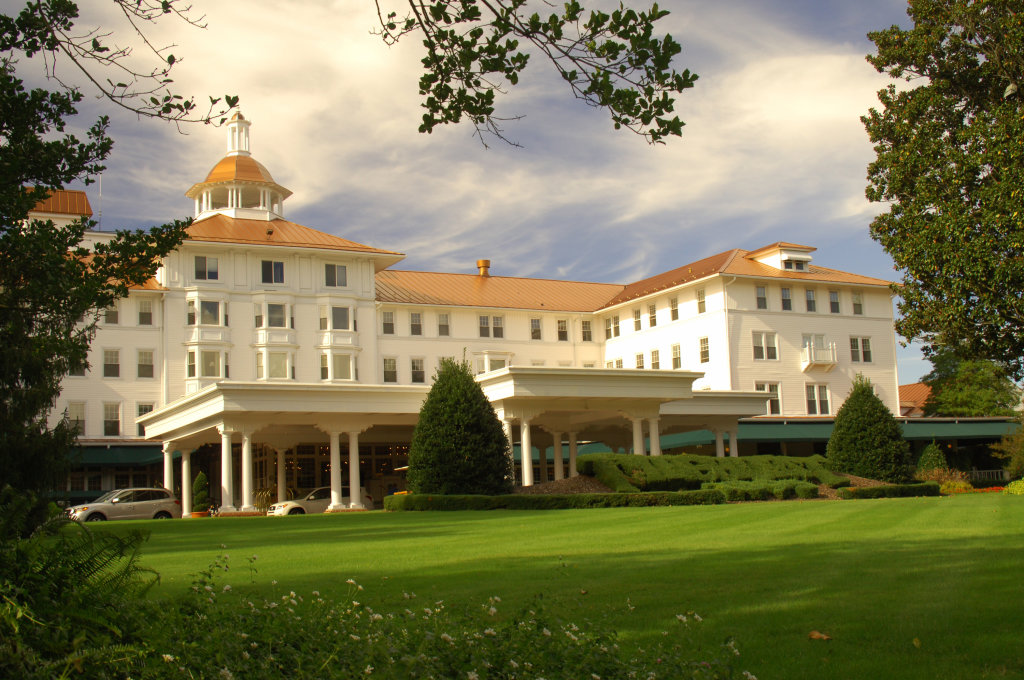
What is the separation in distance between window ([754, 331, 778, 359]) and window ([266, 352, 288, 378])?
29.1 m

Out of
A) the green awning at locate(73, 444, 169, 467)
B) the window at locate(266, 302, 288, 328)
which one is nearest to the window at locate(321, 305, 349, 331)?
the window at locate(266, 302, 288, 328)

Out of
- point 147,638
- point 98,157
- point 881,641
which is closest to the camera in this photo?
point 147,638

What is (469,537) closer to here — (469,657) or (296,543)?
(296,543)

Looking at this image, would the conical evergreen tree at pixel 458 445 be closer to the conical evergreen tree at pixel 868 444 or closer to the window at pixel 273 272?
the conical evergreen tree at pixel 868 444

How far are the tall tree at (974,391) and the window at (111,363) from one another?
54.9m

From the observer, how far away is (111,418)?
180ft

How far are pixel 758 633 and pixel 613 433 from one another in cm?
4492

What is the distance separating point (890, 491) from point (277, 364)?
3697 centimetres

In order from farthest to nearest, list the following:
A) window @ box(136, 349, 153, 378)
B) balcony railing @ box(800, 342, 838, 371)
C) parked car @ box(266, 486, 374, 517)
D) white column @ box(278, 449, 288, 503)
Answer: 1. balcony railing @ box(800, 342, 838, 371)
2. window @ box(136, 349, 153, 378)
3. white column @ box(278, 449, 288, 503)
4. parked car @ box(266, 486, 374, 517)

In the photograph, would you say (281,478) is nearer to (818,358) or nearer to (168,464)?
(168,464)

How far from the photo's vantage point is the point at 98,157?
10492 mm

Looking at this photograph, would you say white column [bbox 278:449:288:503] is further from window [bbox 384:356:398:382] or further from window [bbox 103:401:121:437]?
window [bbox 384:356:398:382]

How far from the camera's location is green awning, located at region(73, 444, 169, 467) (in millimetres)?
51094

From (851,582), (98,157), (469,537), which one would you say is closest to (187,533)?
(469,537)
